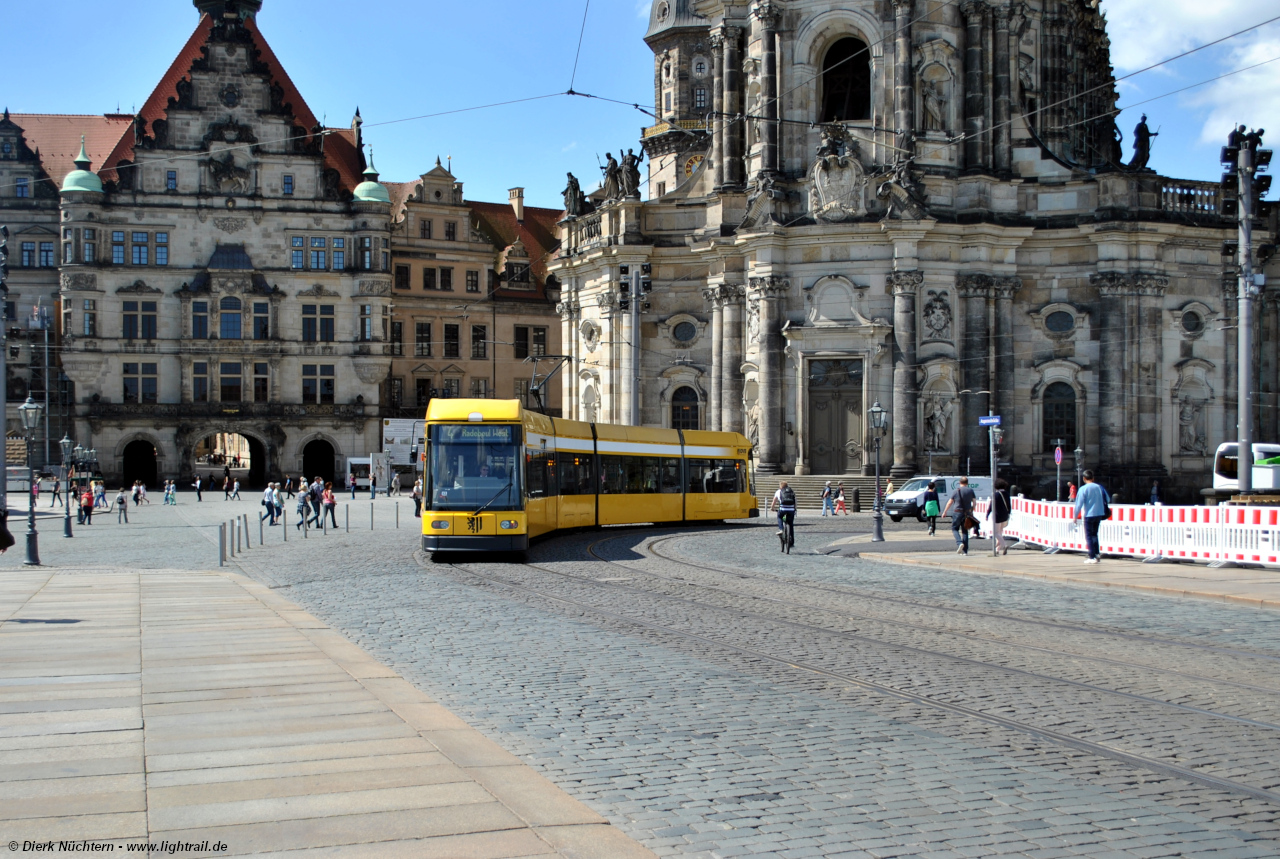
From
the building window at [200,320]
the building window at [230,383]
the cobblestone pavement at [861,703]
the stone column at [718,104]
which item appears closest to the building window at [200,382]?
the building window at [230,383]

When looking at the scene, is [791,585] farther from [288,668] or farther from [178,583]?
[288,668]

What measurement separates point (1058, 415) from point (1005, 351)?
10.6 ft

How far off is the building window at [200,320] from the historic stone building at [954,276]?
3682 centimetres

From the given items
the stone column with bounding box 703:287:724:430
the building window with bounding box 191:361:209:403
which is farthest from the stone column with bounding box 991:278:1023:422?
the building window with bounding box 191:361:209:403

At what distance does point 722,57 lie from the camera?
51094 millimetres

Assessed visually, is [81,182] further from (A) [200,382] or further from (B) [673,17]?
(B) [673,17]

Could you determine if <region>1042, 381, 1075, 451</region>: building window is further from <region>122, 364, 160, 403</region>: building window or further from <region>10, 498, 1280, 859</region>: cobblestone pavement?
<region>122, 364, 160, 403</region>: building window

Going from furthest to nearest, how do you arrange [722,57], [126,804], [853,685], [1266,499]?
[722,57] < [1266,499] < [853,685] < [126,804]

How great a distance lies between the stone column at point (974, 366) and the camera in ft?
153

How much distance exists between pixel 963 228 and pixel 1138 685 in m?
37.6

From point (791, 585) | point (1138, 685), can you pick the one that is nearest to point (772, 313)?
point (791, 585)

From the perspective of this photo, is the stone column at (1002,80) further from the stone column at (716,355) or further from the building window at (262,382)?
the building window at (262,382)

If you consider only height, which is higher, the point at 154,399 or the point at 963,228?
the point at 963,228

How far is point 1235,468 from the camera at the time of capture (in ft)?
146
